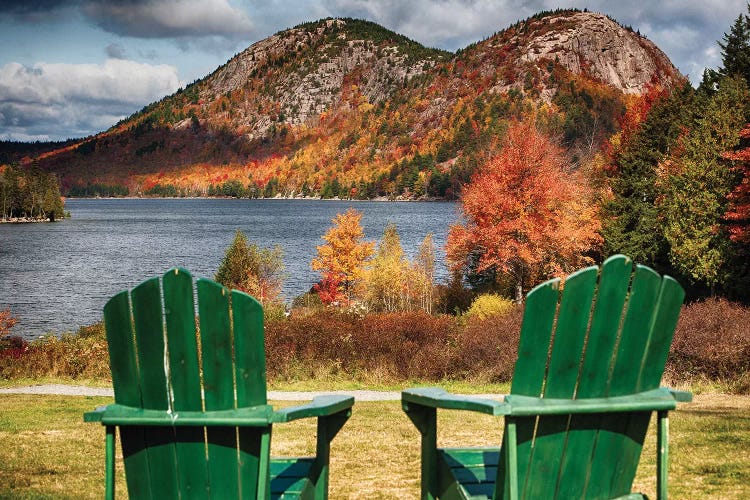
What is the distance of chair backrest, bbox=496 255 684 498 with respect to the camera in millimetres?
2570

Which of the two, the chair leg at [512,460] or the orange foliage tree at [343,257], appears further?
the orange foliage tree at [343,257]

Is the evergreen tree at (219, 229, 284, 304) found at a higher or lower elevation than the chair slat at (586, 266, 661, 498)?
lower

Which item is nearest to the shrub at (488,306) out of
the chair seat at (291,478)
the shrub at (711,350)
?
the shrub at (711,350)

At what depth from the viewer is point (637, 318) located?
270cm

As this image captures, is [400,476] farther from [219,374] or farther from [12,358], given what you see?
[12,358]

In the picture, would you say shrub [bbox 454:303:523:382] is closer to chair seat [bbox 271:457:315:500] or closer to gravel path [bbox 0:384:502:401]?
gravel path [bbox 0:384:502:401]

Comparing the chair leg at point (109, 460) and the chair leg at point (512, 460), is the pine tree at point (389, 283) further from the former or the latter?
the chair leg at point (512, 460)

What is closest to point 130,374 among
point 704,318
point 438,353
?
point 438,353

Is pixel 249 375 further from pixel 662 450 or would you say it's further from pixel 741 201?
pixel 741 201

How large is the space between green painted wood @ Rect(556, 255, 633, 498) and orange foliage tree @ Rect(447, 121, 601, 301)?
2091 centimetres

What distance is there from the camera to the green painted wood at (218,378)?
8.29 ft

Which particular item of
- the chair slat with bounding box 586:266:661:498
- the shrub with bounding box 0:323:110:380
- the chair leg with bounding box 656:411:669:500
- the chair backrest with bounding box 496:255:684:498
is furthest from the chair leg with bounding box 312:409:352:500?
the shrub with bounding box 0:323:110:380

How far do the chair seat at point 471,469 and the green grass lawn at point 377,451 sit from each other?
115 centimetres

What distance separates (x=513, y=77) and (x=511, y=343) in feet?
552
